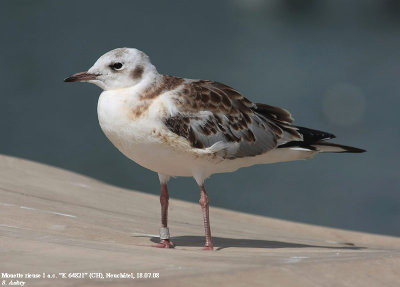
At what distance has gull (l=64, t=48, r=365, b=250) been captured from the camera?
5344 millimetres

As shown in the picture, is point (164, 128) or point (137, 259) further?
point (164, 128)

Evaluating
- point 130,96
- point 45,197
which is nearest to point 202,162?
point 130,96

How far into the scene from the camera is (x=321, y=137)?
632 cm

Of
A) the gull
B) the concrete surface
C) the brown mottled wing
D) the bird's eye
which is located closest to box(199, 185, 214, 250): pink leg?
the gull

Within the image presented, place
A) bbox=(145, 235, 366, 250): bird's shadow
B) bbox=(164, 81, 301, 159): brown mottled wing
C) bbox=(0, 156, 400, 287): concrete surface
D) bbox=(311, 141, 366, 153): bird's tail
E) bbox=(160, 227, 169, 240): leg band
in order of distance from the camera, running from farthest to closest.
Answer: bbox=(311, 141, 366, 153): bird's tail < bbox=(145, 235, 366, 250): bird's shadow < bbox=(160, 227, 169, 240): leg band < bbox=(164, 81, 301, 159): brown mottled wing < bbox=(0, 156, 400, 287): concrete surface

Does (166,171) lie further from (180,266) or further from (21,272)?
(21,272)

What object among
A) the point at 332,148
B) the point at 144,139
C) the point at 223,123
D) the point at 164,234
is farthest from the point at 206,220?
the point at 332,148

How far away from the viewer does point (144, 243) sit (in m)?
5.77

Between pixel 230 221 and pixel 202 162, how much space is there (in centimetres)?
280

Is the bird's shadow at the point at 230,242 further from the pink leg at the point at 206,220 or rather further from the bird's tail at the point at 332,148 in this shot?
the bird's tail at the point at 332,148

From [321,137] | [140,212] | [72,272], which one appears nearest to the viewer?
[72,272]

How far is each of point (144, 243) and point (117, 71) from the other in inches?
54.9

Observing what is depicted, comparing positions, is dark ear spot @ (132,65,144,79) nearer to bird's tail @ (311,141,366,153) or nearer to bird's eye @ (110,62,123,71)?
bird's eye @ (110,62,123,71)

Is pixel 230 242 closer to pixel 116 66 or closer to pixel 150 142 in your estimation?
pixel 150 142
